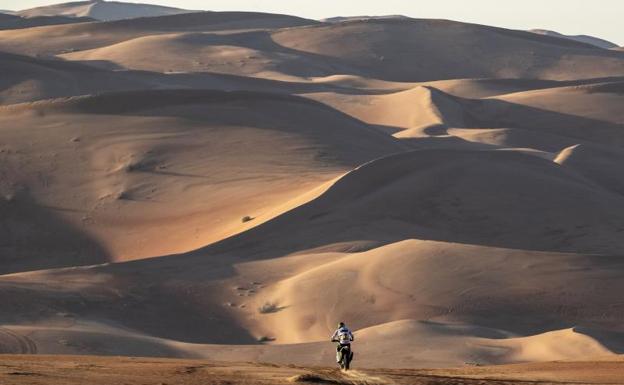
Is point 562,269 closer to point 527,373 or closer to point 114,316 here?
point 114,316

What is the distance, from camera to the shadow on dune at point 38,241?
34812 mm

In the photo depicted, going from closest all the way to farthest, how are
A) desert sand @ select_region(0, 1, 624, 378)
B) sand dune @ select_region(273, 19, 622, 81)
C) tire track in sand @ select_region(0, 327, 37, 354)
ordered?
tire track in sand @ select_region(0, 327, 37, 354) < desert sand @ select_region(0, 1, 624, 378) < sand dune @ select_region(273, 19, 622, 81)

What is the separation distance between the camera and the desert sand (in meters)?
22.3

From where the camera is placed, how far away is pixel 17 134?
146 feet

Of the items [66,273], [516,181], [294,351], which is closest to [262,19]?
[516,181]

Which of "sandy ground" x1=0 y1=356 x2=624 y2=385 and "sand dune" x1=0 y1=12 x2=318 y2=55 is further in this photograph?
"sand dune" x1=0 y1=12 x2=318 y2=55

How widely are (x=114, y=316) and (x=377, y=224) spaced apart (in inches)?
359

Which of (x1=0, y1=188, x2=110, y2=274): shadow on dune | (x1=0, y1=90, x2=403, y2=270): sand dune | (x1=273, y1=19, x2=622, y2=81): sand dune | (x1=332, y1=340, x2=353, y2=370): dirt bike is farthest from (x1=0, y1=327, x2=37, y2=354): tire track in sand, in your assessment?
(x1=273, y1=19, x2=622, y2=81): sand dune

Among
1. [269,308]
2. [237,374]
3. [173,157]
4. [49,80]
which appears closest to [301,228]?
[269,308]

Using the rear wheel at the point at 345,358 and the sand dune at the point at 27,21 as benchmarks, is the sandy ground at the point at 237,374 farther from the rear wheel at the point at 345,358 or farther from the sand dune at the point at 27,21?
the sand dune at the point at 27,21

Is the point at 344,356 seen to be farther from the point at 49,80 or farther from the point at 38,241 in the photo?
the point at 49,80

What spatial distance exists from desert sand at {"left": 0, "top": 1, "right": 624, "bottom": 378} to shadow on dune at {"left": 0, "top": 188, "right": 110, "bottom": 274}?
0.07 m

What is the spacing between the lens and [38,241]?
3647 cm

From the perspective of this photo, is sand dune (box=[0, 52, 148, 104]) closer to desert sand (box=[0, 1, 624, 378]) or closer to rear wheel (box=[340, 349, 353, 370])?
desert sand (box=[0, 1, 624, 378])
